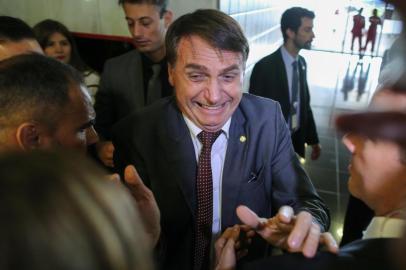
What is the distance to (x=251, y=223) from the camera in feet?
2.99

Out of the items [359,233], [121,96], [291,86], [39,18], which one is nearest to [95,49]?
[39,18]

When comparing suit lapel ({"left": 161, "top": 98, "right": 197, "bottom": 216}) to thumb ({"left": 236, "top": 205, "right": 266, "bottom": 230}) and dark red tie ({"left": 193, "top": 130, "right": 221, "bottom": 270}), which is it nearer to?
dark red tie ({"left": 193, "top": 130, "right": 221, "bottom": 270})

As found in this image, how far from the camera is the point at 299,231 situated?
2.57 feet

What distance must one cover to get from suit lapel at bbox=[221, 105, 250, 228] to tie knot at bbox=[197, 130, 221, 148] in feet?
0.20

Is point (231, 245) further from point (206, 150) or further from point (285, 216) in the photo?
point (206, 150)

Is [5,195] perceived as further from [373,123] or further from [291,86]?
[291,86]

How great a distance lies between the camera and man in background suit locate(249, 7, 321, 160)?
2.76m

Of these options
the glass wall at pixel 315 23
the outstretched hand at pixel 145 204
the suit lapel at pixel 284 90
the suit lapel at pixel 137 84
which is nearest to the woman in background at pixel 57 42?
the suit lapel at pixel 137 84

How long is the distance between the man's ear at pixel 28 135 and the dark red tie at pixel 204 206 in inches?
24.2

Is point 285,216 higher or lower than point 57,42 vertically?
lower

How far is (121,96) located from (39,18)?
187cm

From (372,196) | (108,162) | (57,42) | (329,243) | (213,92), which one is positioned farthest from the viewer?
(57,42)

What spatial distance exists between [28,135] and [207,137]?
671 mm

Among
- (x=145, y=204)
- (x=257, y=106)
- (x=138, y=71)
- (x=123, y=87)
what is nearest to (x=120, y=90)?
(x=123, y=87)
